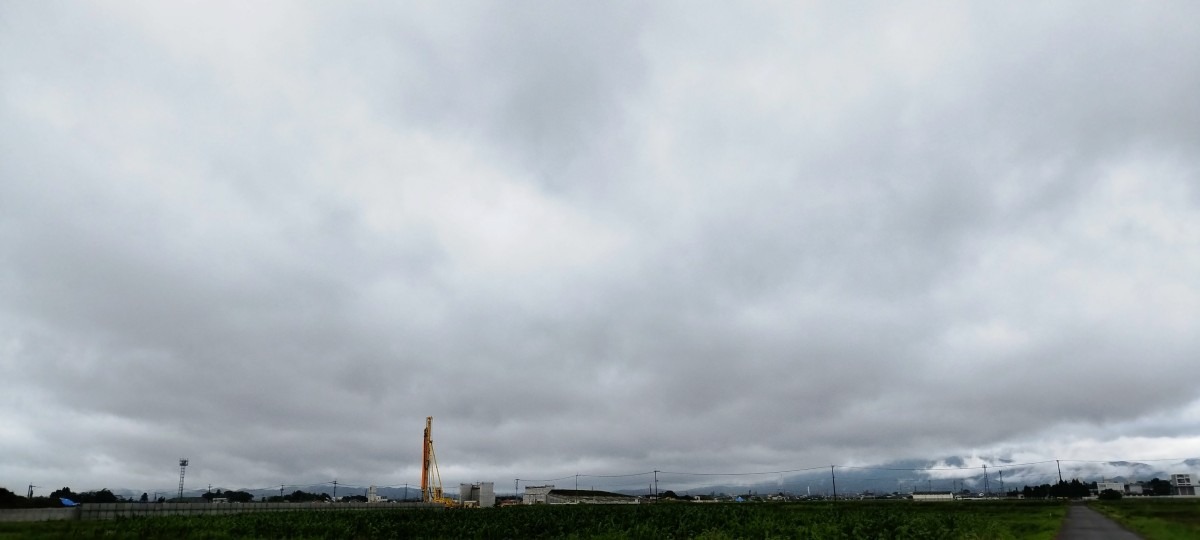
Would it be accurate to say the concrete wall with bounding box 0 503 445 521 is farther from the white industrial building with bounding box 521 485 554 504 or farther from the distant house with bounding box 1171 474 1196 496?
the distant house with bounding box 1171 474 1196 496

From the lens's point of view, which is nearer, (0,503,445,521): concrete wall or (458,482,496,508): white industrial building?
(0,503,445,521): concrete wall

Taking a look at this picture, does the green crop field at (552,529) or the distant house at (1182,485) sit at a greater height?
the green crop field at (552,529)

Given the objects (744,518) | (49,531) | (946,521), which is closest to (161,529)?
(49,531)

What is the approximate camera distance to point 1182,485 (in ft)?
623

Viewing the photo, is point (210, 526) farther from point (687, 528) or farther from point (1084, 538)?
point (1084, 538)

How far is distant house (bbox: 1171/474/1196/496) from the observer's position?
18461cm

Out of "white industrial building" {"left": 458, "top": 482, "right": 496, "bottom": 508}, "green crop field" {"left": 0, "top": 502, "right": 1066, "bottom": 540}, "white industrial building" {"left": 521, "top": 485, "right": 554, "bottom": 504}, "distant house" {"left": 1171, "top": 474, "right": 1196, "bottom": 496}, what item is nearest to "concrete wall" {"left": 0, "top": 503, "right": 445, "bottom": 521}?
"green crop field" {"left": 0, "top": 502, "right": 1066, "bottom": 540}

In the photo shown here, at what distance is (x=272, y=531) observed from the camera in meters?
52.5

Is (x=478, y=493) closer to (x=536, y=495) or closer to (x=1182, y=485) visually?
(x=536, y=495)

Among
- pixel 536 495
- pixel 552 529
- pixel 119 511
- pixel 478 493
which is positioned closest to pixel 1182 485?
pixel 536 495

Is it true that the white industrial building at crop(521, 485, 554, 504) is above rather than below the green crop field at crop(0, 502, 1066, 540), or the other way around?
below

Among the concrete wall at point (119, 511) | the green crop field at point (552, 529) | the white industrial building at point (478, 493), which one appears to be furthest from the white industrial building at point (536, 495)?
the green crop field at point (552, 529)

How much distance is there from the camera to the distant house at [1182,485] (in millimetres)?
184613

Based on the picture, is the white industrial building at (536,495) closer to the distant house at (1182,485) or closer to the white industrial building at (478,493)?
the white industrial building at (478,493)
